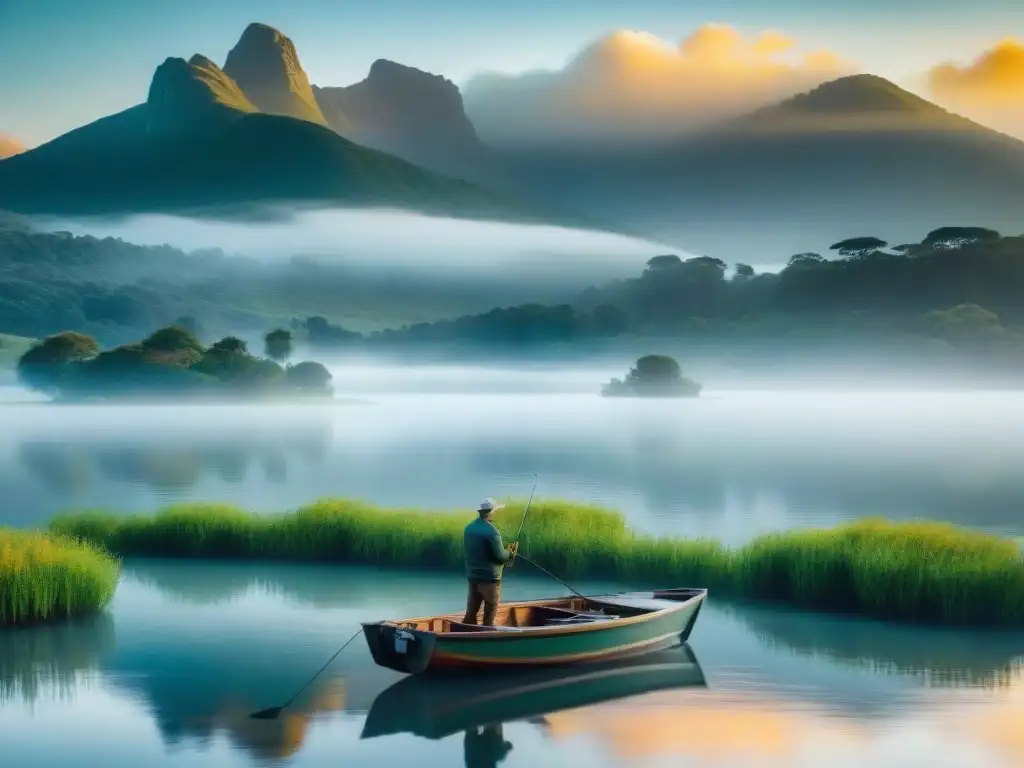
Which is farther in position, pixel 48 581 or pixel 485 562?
pixel 48 581

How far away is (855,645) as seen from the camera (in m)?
25.0

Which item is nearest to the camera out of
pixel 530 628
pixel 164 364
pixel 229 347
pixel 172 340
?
pixel 530 628

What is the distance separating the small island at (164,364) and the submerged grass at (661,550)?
5808 inches

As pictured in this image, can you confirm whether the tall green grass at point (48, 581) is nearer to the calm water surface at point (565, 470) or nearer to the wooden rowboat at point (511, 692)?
the wooden rowboat at point (511, 692)

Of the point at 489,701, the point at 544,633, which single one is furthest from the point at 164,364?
the point at 489,701

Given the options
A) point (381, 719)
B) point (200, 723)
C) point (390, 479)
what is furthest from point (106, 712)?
point (390, 479)

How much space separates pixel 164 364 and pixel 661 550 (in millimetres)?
164826

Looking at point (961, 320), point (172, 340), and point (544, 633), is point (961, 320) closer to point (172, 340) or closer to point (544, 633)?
point (172, 340)

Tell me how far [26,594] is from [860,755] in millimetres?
15019

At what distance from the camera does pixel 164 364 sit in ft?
622

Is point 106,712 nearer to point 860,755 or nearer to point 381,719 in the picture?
point 381,719

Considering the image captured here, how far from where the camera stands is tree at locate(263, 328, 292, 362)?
192125 millimetres

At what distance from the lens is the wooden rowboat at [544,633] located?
69.3 ft

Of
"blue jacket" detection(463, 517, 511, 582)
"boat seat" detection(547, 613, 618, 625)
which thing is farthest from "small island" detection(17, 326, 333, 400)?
"blue jacket" detection(463, 517, 511, 582)
